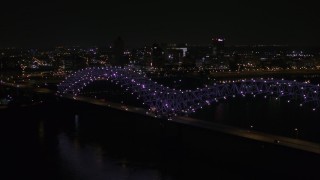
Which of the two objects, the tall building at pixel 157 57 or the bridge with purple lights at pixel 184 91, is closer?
the bridge with purple lights at pixel 184 91

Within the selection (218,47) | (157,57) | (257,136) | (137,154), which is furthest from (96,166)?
(218,47)

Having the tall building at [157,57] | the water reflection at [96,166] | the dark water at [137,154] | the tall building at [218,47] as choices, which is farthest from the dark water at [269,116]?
the tall building at [218,47]

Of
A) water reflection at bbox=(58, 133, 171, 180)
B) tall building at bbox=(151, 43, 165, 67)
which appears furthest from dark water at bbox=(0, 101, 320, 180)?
tall building at bbox=(151, 43, 165, 67)

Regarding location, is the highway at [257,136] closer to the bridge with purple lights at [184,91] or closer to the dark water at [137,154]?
the dark water at [137,154]

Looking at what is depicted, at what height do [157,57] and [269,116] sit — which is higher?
[157,57]

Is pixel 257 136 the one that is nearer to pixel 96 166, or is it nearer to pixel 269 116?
pixel 96 166

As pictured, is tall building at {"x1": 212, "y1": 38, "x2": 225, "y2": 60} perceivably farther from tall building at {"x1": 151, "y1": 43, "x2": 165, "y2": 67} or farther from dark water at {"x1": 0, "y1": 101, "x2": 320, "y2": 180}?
dark water at {"x1": 0, "y1": 101, "x2": 320, "y2": 180}
